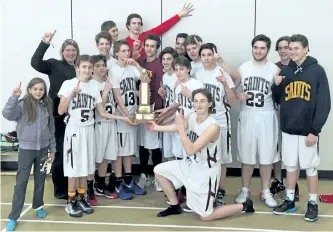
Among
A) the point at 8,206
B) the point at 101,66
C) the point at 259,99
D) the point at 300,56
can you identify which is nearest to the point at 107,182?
the point at 8,206

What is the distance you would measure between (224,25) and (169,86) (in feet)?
4.63

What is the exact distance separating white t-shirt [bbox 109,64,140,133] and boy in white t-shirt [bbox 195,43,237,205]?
2.31 ft

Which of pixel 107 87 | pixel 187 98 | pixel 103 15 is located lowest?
pixel 187 98

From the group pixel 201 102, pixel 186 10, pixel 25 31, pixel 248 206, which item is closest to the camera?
pixel 201 102

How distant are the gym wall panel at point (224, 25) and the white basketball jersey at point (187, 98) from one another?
1324mm

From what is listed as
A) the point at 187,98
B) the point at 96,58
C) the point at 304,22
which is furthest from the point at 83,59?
the point at 304,22

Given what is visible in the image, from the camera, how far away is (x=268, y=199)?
4754mm

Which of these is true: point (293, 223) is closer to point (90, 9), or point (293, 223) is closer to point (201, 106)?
point (201, 106)

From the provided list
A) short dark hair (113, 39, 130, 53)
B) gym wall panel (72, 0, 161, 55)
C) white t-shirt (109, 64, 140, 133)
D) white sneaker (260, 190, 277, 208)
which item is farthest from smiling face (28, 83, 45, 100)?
white sneaker (260, 190, 277, 208)

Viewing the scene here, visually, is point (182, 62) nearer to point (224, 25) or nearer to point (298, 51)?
point (298, 51)

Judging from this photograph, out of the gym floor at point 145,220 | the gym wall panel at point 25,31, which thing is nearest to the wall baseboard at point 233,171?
the gym wall panel at point 25,31

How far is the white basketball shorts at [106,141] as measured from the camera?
15.5 feet

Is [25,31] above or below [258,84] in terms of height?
above

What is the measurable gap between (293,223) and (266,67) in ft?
5.10
